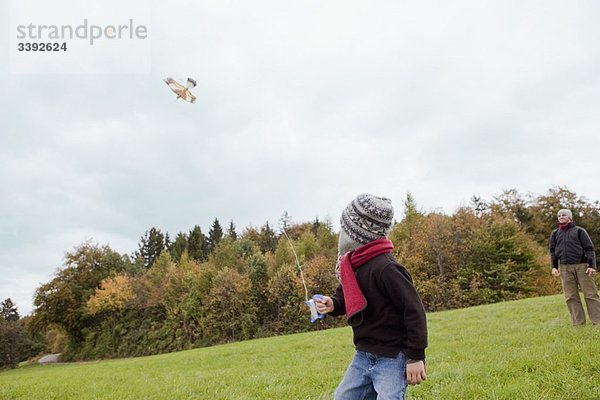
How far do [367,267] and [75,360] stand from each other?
42066 millimetres

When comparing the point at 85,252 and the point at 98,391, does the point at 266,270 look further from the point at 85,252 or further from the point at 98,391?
the point at 98,391

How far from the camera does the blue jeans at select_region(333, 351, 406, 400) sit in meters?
2.57

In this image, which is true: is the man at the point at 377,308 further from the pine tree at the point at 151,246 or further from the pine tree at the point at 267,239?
the pine tree at the point at 151,246

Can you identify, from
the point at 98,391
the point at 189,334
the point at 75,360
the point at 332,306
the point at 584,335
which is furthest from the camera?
the point at 75,360

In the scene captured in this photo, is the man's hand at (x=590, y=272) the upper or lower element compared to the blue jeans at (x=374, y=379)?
upper

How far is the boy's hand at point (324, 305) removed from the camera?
2980 mm

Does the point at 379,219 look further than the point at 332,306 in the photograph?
No

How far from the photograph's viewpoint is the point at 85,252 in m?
39.6

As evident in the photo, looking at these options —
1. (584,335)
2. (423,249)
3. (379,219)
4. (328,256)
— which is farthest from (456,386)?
(328,256)

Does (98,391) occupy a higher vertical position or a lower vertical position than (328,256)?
lower

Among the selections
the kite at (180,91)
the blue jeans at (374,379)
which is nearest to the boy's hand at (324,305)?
the blue jeans at (374,379)

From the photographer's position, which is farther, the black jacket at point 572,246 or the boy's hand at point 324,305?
the black jacket at point 572,246

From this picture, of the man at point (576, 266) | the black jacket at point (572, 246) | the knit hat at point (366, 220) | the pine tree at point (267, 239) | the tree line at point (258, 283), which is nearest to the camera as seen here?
the knit hat at point (366, 220)

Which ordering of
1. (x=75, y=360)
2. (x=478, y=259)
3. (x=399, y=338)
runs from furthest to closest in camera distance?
(x=75, y=360)
(x=478, y=259)
(x=399, y=338)
